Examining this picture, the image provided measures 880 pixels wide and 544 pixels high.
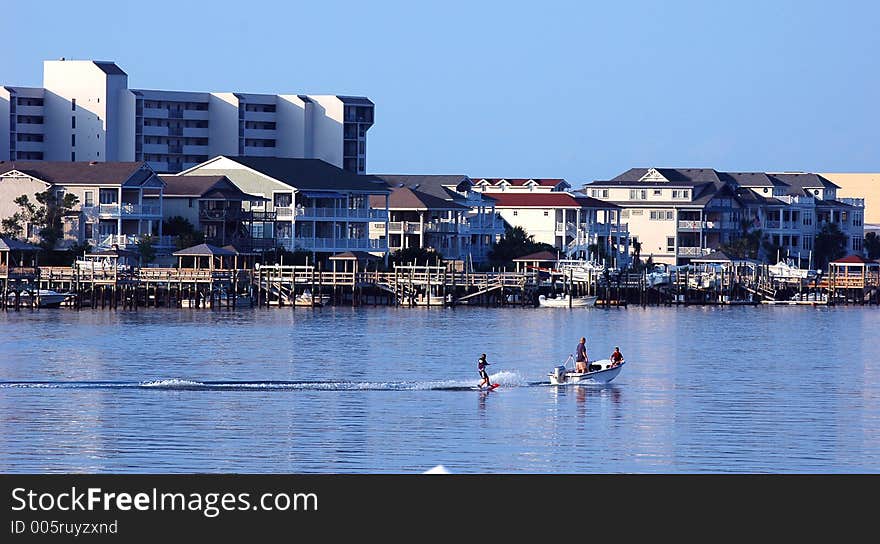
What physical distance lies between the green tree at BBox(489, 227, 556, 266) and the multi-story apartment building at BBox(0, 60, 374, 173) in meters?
29.1

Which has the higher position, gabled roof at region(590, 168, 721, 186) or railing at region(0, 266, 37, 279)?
gabled roof at region(590, 168, 721, 186)

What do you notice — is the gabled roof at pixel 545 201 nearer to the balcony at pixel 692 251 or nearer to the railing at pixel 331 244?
the balcony at pixel 692 251

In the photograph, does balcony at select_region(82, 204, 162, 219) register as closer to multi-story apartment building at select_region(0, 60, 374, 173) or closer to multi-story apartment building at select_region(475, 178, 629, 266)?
multi-story apartment building at select_region(0, 60, 374, 173)

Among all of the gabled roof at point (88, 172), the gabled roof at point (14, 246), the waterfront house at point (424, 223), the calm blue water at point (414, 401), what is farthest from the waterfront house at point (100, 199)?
the calm blue water at point (414, 401)

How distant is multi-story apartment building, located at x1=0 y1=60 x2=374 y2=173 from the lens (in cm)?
13962

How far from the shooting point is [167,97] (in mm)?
145750

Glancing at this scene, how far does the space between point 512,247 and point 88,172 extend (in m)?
33.2

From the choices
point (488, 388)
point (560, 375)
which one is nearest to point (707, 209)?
point (560, 375)

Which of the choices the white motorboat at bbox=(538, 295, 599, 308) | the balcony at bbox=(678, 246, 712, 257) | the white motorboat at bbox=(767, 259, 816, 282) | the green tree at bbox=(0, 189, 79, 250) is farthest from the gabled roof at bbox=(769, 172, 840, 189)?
the green tree at bbox=(0, 189, 79, 250)

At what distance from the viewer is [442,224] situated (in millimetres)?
123125

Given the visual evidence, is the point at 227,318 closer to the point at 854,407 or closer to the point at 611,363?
the point at 611,363

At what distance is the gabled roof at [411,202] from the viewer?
12138 cm

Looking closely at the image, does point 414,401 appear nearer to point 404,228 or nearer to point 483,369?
point 483,369
